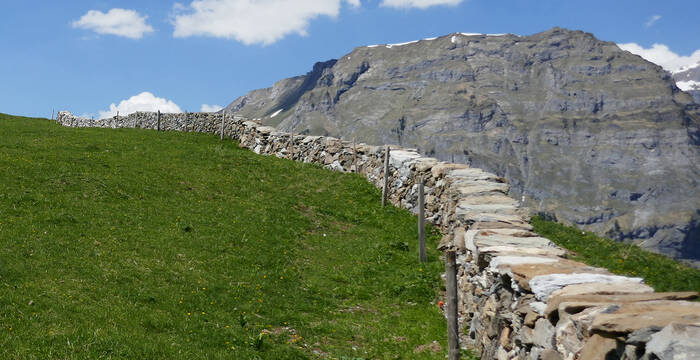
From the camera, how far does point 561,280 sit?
8375 millimetres

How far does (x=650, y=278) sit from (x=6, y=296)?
840 inches

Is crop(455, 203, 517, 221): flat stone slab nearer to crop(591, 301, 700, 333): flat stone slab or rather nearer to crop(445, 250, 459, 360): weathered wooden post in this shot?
crop(445, 250, 459, 360): weathered wooden post

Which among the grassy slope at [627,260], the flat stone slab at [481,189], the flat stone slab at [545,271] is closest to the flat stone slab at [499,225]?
the flat stone slab at [545,271]

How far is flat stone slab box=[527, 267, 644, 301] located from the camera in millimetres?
8266

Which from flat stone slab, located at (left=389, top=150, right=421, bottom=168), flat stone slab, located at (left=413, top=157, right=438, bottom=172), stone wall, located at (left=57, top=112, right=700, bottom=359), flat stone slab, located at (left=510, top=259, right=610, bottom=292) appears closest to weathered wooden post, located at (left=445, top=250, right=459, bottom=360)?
stone wall, located at (left=57, top=112, right=700, bottom=359)

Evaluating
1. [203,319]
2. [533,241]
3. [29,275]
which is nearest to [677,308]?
[533,241]

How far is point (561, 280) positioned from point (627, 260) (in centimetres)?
1597

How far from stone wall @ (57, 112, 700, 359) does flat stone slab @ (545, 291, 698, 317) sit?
13mm

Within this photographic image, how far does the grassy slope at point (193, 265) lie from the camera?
39.5 feet

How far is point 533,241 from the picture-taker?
12.6 metres

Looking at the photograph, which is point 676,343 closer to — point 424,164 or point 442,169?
point 442,169

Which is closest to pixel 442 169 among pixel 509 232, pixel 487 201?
pixel 487 201

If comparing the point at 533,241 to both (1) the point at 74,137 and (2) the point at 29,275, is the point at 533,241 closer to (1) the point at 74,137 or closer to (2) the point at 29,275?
(2) the point at 29,275

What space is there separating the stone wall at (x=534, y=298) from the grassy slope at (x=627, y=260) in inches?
182
